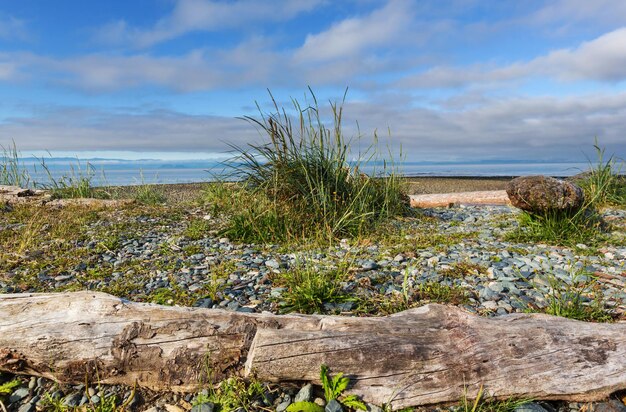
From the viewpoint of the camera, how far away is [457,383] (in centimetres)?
239

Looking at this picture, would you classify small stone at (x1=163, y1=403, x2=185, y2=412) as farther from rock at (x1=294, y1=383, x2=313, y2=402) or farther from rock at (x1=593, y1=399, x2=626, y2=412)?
rock at (x1=593, y1=399, x2=626, y2=412)

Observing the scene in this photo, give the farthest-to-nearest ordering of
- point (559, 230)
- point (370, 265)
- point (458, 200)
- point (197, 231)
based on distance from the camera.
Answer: point (458, 200) → point (197, 231) → point (559, 230) → point (370, 265)

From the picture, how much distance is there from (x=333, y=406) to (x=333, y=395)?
0.06 meters

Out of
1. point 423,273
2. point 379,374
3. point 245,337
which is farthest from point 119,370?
point 423,273

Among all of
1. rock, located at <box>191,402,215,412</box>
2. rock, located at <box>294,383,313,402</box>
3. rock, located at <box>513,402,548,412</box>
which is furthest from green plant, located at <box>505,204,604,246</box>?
rock, located at <box>191,402,215,412</box>

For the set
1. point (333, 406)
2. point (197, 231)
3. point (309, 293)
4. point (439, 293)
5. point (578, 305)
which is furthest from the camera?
point (197, 231)

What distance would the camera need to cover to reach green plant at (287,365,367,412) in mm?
2262

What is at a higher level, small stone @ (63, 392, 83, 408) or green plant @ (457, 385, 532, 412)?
green plant @ (457, 385, 532, 412)

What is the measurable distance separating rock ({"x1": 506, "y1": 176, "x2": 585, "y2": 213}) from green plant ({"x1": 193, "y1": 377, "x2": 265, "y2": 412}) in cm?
480

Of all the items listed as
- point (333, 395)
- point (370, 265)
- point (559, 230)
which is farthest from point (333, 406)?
point (559, 230)

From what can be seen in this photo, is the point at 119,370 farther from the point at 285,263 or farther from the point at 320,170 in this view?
the point at 320,170

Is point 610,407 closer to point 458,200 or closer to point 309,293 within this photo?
point 309,293

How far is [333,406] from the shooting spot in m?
2.29

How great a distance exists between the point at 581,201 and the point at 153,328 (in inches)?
221
